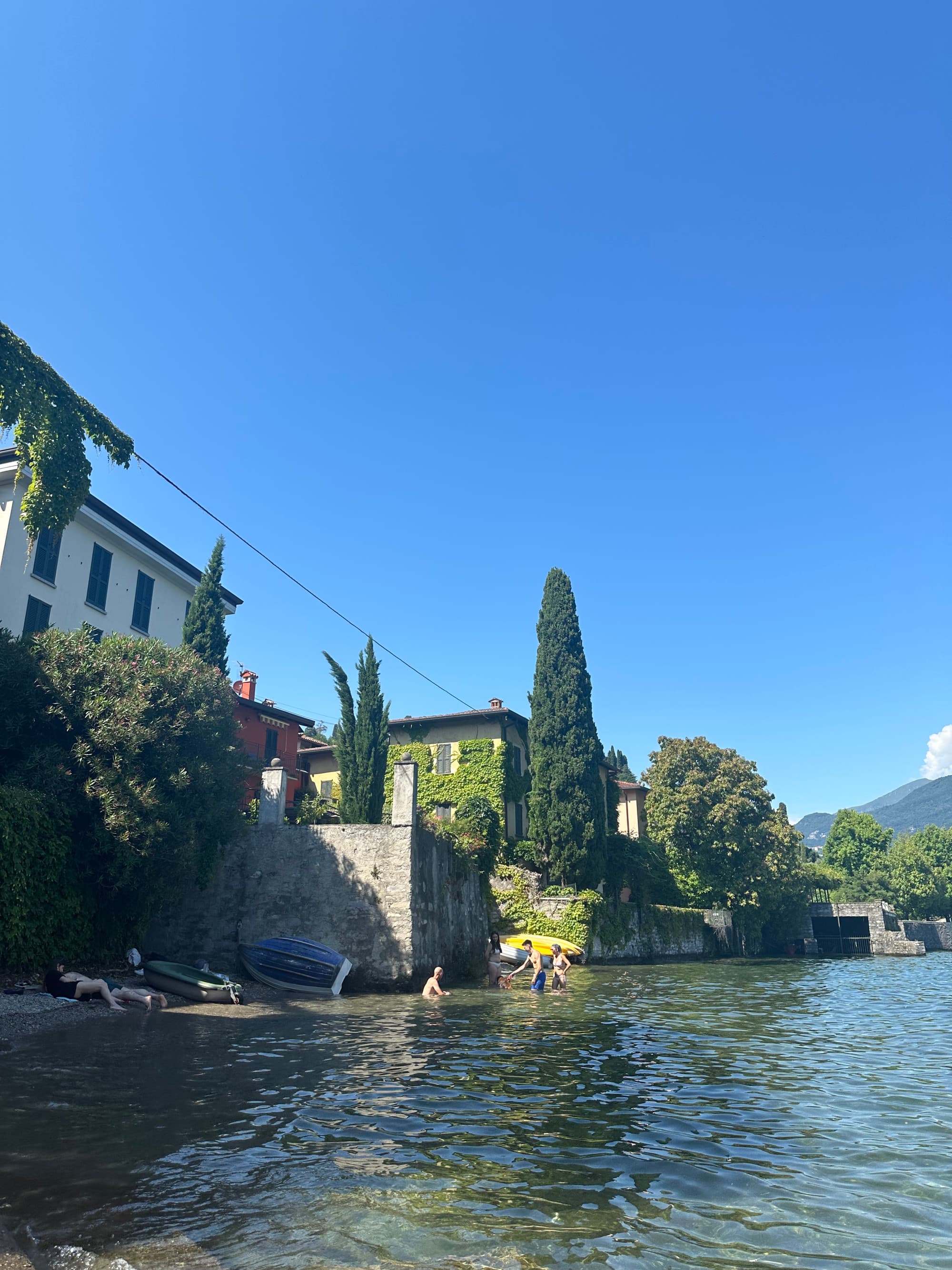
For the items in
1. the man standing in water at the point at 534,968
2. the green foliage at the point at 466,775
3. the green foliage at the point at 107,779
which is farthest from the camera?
the green foliage at the point at 466,775

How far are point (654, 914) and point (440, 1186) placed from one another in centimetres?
3863

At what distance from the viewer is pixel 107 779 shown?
60.3ft

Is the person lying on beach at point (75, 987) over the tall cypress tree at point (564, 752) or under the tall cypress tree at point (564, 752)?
under

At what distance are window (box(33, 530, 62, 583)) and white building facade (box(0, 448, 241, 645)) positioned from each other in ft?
0.07

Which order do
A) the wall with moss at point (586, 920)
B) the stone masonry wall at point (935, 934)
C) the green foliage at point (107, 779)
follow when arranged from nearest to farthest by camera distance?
the green foliage at point (107, 779) < the wall with moss at point (586, 920) < the stone masonry wall at point (935, 934)

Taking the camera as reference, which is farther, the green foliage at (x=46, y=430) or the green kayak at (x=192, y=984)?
the green foliage at (x=46, y=430)

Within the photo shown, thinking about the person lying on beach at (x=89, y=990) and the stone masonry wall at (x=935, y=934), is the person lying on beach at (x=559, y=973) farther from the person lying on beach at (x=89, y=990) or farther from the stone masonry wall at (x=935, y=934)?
the stone masonry wall at (x=935, y=934)

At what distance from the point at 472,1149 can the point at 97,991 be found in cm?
1197

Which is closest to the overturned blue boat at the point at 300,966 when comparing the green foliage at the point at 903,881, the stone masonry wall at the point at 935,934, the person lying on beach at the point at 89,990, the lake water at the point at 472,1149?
the person lying on beach at the point at 89,990

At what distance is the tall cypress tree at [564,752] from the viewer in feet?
126

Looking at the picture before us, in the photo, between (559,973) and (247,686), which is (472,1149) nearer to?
(559,973)


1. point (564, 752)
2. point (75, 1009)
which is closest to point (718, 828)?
point (564, 752)

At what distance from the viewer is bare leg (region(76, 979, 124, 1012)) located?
16.1 metres

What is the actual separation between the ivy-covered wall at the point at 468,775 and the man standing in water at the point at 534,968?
10.0 metres
